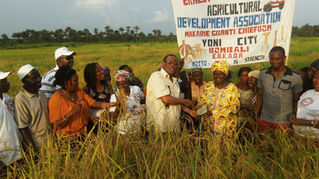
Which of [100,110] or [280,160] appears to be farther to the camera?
[100,110]

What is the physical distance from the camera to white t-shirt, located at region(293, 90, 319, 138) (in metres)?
2.48

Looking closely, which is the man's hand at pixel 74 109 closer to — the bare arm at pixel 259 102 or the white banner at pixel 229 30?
the white banner at pixel 229 30

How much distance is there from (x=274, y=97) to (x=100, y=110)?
7.00ft

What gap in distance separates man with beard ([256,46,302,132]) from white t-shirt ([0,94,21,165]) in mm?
2733

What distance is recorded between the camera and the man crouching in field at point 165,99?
281 centimetres

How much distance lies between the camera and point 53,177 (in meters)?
1.90

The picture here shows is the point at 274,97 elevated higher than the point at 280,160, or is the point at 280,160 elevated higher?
the point at 274,97

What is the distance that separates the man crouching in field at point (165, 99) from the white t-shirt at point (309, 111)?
1141mm

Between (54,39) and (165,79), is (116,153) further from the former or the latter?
(54,39)

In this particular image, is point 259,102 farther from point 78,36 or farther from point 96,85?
point 78,36

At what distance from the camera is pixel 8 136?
236 centimetres

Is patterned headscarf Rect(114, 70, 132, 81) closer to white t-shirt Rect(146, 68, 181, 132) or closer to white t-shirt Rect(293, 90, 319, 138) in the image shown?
white t-shirt Rect(146, 68, 181, 132)

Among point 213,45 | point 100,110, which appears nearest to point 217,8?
point 213,45

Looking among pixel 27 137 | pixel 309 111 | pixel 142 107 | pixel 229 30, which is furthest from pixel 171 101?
pixel 229 30
